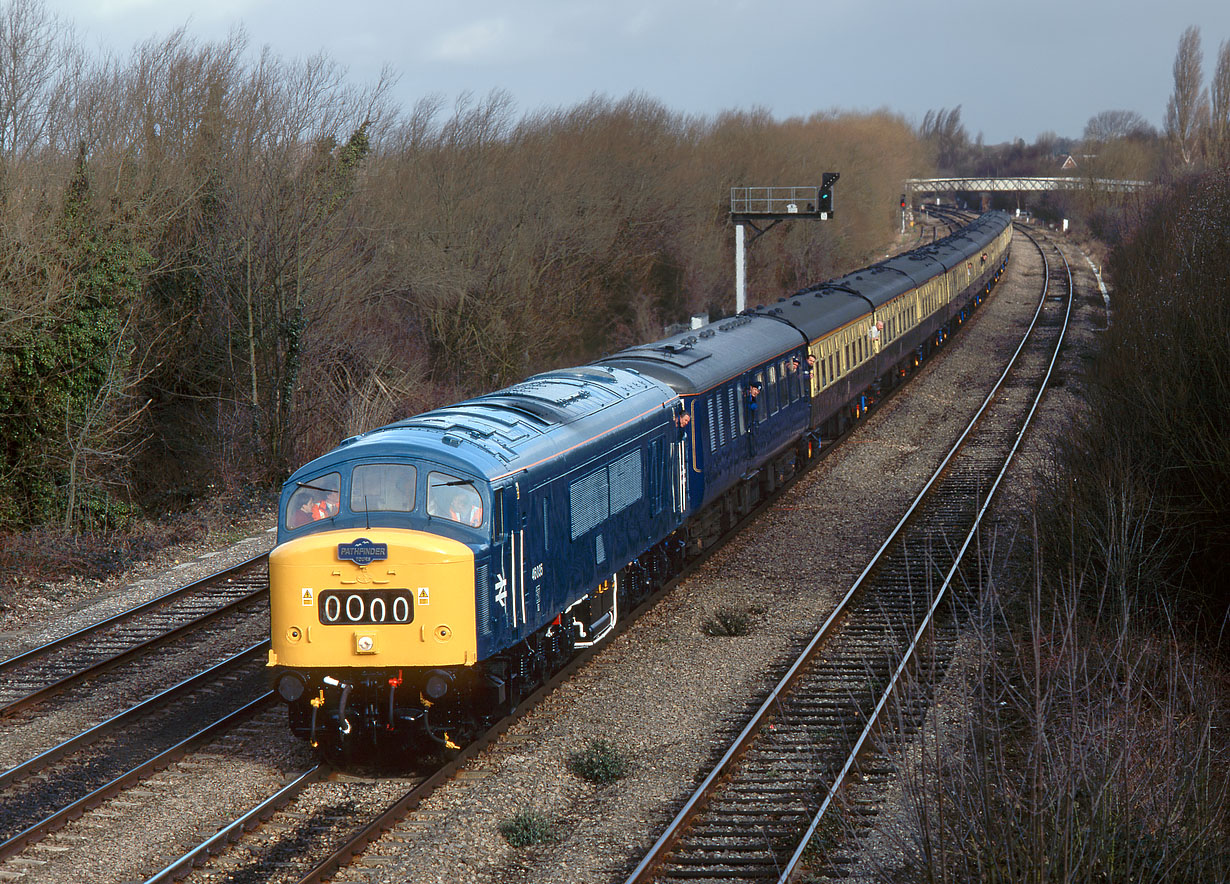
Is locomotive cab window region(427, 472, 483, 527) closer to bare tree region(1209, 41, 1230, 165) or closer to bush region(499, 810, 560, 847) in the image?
bush region(499, 810, 560, 847)

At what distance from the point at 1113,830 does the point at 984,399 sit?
91.4 feet

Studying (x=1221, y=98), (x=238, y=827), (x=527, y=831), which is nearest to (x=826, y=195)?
(x=1221, y=98)

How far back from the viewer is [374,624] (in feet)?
35.5

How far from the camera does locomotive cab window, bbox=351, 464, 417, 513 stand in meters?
11.1

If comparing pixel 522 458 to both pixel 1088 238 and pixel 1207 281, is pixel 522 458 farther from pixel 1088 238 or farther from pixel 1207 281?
pixel 1088 238

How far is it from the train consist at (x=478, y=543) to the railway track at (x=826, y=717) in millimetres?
2360

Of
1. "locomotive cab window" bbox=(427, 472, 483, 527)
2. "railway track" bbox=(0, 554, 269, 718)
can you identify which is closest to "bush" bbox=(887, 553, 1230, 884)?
"locomotive cab window" bbox=(427, 472, 483, 527)

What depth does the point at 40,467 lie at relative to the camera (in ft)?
72.4

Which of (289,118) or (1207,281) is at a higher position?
(289,118)

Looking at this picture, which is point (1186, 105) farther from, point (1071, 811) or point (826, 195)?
point (1071, 811)

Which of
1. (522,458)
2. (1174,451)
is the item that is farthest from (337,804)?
(1174,451)

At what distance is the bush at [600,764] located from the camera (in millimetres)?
11538

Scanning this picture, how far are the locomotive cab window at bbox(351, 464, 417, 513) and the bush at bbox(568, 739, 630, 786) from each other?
9.70 ft

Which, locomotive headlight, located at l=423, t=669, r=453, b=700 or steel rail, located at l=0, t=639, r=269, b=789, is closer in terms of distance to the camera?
locomotive headlight, located at l=423, t=669, r=453, b=700
